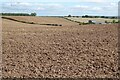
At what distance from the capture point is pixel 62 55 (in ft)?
37.1

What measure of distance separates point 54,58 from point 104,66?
1826mm

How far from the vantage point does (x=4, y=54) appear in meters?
Answer: 11.6

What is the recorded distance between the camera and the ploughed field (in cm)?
940

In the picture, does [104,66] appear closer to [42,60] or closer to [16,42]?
[42,60]

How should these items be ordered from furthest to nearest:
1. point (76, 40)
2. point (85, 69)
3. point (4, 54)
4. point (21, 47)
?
point (76, 40) → point (21, 47) → point (4, 54) → point (85, 69)

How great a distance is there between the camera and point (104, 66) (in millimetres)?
9938

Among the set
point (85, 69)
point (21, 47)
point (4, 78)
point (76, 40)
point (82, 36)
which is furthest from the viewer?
point (82, 36)

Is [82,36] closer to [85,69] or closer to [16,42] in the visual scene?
[16,42]

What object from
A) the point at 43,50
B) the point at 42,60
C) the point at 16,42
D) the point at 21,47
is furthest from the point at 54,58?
the point at 16,42

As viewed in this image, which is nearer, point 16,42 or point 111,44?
point 111,44

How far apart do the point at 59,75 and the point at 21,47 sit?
3939 mm

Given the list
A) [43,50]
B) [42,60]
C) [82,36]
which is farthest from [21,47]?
[82,36]

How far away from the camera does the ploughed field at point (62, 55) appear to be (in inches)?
370

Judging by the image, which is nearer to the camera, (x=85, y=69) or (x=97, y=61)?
(x=85, y=69)
